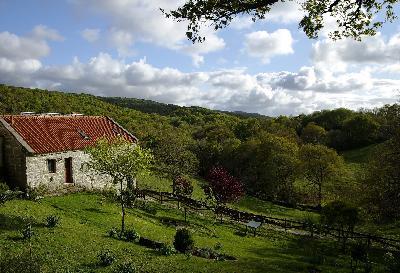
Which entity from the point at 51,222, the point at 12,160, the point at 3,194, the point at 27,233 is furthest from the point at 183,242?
the point at 12,160

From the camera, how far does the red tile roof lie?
127ft

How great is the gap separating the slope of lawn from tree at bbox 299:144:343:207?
1997 centimetres

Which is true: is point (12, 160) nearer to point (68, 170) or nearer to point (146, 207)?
point (68, 170)

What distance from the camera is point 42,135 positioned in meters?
40.0

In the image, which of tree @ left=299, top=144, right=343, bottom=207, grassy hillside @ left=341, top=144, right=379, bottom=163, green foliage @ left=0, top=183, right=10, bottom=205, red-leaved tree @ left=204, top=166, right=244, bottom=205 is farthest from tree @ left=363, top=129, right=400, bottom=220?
grassy hillside @ left=341, top=144, right=379, bottom=163

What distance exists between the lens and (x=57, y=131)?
4222 cm

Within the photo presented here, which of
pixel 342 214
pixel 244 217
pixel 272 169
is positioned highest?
pixel 272 169

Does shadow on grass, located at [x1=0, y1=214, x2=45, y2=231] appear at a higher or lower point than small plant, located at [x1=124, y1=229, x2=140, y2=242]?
higher

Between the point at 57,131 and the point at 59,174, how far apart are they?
5.20 meters

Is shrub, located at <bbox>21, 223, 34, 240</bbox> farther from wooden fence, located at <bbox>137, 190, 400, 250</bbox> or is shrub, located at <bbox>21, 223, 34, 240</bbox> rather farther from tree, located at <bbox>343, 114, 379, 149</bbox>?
tree, located at <bbox>343, 114, 379, 149</bbox>

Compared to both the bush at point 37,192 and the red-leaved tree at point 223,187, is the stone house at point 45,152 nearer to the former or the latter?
the bush at point 37,192

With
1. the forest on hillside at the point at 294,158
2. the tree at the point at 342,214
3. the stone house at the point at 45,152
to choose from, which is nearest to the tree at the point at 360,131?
the forest on hillside at the point at 294,158

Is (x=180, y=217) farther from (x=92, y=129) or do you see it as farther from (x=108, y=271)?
(x=108, y=271)

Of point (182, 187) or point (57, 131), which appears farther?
point (182, 187)
